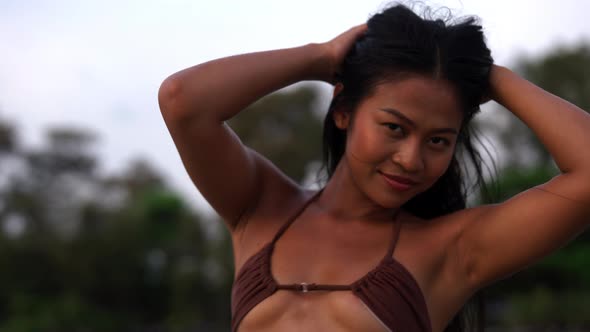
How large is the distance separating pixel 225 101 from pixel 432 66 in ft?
1.77

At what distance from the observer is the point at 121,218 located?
17391 millimetres

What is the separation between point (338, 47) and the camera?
228 cm

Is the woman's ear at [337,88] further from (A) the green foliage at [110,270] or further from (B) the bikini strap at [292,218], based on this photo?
(A) the green foliage at [110,270]

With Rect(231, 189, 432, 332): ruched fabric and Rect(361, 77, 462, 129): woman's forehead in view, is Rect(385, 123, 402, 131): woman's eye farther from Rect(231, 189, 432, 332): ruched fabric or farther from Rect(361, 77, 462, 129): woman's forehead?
Rect(231, 189, 432, 332): ruched fabric

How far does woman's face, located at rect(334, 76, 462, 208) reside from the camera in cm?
200

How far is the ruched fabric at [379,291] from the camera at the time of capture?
6.68 feet

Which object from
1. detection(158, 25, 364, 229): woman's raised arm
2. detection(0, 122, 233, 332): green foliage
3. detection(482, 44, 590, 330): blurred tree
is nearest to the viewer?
detection(158, 25, 364, 229): woman's raised arm

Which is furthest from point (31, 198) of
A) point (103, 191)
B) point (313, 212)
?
point (313, 212)

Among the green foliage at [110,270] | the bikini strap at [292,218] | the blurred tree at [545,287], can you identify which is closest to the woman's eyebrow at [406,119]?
the bikini strap at [292,218]

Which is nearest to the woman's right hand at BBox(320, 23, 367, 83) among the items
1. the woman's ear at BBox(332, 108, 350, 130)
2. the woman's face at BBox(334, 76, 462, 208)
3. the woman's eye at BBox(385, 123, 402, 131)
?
the woman's ear at BBox(332, 108, 350, 130)

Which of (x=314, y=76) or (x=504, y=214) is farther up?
(x=314, y=76)

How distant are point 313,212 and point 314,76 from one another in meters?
0.40

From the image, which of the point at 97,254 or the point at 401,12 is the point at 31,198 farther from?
the point at 401,12

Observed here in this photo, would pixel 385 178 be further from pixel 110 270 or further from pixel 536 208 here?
pixel 110 270
